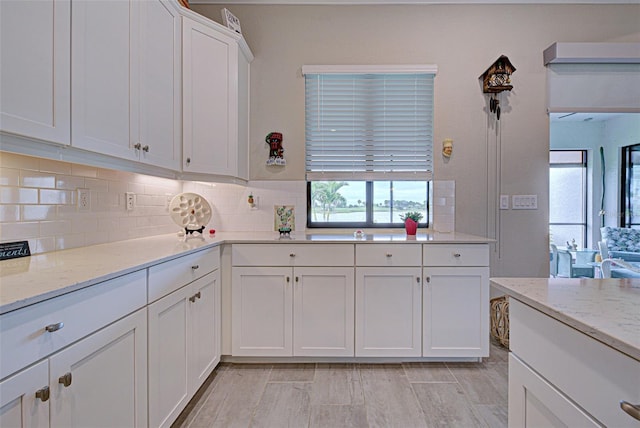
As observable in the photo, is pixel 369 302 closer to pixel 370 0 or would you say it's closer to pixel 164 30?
pixel 164 30

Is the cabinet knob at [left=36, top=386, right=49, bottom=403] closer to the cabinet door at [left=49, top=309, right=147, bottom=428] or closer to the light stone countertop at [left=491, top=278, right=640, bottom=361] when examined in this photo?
the cabinet door at [left=49, top=309, right=147, bottom=428]

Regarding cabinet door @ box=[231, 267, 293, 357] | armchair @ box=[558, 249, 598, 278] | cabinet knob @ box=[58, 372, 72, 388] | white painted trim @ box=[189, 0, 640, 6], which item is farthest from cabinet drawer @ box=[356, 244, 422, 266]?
armchair @ box=[558, 249, 598, 278]

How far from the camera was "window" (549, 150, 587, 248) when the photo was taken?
5.00 meters

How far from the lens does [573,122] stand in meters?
4.93

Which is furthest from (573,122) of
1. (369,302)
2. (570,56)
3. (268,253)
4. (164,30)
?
(164,30)

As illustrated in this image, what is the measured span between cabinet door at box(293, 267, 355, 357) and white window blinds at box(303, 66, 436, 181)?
3.21 feet

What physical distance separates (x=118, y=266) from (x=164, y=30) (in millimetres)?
1589

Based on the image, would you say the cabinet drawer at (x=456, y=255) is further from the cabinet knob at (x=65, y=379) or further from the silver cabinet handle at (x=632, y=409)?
the cabinet knob at (x=65, y=379)

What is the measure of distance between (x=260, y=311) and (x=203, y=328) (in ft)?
1.41

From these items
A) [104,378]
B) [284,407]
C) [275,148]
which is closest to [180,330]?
[104,378]

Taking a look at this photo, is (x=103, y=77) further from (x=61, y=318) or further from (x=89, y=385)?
(x=89, y=385)

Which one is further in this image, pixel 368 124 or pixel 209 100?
pixel 368 124

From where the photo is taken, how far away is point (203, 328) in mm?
1921

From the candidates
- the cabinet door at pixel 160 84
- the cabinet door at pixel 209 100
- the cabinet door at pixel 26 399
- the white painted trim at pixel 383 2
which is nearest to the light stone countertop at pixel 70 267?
the cabinet door at pixel 26 399
